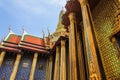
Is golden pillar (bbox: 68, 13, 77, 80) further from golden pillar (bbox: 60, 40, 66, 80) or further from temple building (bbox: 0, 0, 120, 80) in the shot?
golden pillar (bbox: 60, 40, 66, 80)

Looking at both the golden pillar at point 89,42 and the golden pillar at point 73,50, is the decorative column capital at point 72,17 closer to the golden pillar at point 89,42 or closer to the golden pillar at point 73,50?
the golden pillar at point 73,50

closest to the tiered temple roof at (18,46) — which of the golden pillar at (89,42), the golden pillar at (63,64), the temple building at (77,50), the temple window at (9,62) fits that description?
the temple building at (77,50)

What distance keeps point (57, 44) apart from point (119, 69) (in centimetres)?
626

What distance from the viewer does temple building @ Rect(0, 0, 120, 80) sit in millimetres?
4697

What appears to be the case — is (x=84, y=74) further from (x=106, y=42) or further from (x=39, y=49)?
(x=39, y=49)

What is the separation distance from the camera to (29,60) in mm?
11711

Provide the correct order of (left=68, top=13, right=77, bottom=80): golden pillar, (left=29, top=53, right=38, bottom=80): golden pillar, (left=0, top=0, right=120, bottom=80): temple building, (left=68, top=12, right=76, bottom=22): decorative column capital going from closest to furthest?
1. (left=0, top=0, right=120, bottom=80): temple building
2. (left=68, top=13, right=77, bottom=80): golden pillar
3. (left=68, top=12, right=76, bottom=22): decorative column capital
4. (left=29, top=53, right=38, bottom=80): golden pillar

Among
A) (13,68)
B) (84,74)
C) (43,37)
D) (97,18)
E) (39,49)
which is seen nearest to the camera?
(84,74)

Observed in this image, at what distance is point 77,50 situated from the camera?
21.0 feet

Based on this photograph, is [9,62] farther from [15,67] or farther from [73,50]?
[73,50]

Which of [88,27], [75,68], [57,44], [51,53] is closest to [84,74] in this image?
[75,68]

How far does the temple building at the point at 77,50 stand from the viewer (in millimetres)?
4697

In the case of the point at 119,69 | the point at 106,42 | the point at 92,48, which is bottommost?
the point at 119,69

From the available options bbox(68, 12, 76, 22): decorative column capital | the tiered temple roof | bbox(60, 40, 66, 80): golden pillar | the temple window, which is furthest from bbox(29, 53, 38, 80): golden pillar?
bbox(68, 12, 76, 22): decorative column capital
